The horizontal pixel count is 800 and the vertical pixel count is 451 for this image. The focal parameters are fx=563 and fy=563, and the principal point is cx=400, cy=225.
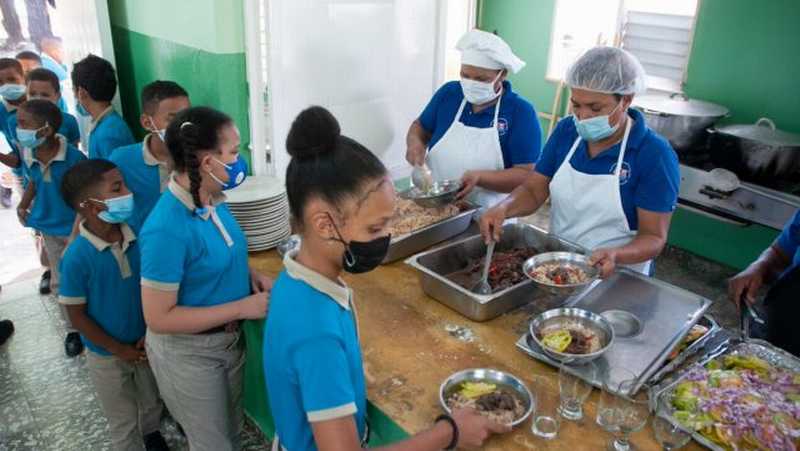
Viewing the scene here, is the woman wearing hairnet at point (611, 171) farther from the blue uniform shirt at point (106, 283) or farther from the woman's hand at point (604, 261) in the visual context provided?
the blue uniform shirt at point (106, 283)

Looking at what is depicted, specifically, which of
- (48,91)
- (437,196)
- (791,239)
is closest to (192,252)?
(437,196)

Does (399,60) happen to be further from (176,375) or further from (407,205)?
(176,375)

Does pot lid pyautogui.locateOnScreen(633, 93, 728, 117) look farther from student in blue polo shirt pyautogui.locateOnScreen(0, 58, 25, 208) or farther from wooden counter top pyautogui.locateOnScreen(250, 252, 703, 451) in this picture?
student in blue polo shirt pyautogui.locateOnScreen(0, 58, 25, 208)

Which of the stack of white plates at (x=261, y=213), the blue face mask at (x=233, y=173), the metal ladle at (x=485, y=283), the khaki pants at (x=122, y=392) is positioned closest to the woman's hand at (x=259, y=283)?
the stack of white plates at (x=261, y=213)

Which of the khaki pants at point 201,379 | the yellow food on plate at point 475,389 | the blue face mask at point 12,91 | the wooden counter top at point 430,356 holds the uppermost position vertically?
the blue face mask at point 12,91

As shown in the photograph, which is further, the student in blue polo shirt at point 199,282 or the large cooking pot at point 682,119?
the large cooking pot at point 682,119

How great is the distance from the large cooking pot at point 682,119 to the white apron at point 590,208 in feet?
5.59

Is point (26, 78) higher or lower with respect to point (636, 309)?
higher

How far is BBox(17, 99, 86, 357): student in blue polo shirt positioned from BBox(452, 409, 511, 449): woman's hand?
8.65ft

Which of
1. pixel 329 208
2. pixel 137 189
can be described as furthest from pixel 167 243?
pixel 137 189

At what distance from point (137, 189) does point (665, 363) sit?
2.40m

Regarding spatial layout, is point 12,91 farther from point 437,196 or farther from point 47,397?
point 437,196

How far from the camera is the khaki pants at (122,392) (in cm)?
231

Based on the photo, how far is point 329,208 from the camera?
122 centimetres
